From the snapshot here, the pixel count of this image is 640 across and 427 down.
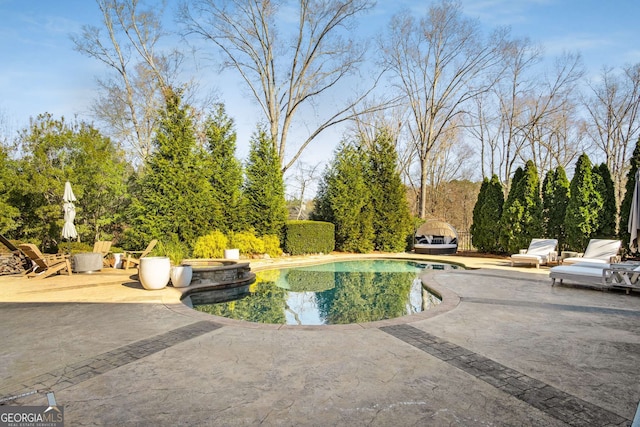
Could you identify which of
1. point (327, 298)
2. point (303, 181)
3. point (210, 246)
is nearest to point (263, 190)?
point (210, 246)

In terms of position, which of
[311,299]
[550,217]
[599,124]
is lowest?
[311,299]

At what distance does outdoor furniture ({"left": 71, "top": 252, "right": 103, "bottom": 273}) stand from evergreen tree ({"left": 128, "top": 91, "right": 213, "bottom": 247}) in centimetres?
211

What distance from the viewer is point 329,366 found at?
3396 millimetres

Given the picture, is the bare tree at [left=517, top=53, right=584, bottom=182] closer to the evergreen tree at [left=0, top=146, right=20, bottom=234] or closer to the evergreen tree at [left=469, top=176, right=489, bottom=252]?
the evergreen tree at [left=469, top=176, right=489, bottom=252]

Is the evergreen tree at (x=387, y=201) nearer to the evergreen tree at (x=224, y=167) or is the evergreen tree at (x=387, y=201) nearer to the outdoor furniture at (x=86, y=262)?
the evergreen tree at (x=224, y=167)

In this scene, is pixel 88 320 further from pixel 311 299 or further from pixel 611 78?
pixel 611 78

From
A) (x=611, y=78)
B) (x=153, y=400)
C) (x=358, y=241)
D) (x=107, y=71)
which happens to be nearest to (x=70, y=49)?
(x=107, y=71)

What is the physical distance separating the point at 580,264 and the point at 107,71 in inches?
871

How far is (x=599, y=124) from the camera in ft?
73.4

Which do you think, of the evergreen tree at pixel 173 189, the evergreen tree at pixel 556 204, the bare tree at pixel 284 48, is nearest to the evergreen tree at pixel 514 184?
the evergreen tree at pixel 556 204

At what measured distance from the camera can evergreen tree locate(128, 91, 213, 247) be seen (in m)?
11.8

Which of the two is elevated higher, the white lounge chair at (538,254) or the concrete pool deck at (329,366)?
the white lounge chair at (538,254)

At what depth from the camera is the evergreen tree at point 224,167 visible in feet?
44.1

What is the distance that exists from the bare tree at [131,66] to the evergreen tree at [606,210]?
18.4m
